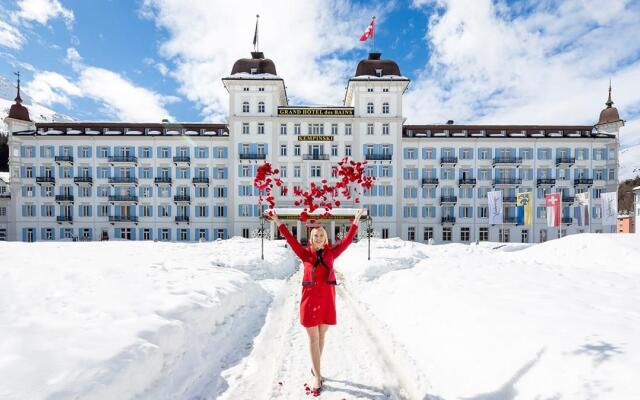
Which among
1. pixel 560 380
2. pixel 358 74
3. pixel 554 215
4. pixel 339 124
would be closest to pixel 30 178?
pixel 339 124

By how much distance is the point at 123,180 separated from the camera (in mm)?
35844

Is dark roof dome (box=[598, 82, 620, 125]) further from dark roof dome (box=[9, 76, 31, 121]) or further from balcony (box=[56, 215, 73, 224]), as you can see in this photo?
dark roof dome (box=[9, 76, 31, 121])

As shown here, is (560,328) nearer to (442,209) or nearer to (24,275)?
(24,275)

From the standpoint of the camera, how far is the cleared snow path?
13.6 feet

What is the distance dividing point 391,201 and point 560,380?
32749 mm

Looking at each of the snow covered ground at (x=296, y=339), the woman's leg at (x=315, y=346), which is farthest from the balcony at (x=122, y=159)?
the woman's leg at (x=315, y=346)

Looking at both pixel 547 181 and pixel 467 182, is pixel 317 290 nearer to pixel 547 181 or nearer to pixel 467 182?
pixel 467 182

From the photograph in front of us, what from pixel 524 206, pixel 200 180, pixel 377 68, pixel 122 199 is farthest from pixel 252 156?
pixel 524 206

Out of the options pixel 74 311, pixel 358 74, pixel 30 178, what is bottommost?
pixel 74 311

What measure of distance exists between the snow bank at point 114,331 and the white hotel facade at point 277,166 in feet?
91.0

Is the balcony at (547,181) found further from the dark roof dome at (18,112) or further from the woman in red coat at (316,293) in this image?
the dark roof dome at (18,112)

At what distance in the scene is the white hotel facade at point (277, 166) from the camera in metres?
35.3

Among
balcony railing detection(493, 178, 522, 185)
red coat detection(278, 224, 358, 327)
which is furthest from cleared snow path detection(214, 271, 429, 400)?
balcony railing detection(493, 178, 522, 185)

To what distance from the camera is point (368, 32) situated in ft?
104
